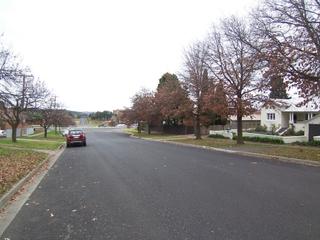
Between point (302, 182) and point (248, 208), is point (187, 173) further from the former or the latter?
point (248, 208)

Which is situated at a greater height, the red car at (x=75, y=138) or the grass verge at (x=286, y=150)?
the red car at (x=75, y=138)

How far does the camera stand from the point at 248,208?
8430mm

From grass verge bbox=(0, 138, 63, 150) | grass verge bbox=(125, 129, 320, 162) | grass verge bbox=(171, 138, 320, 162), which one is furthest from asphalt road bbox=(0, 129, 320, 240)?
grass verge bbox=(0, 138, 63, 150)

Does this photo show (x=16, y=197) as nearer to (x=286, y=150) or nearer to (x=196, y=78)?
(x=286, y=150)

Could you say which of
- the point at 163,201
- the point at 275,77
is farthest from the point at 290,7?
the point at 163,201

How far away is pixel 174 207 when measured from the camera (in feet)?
28.4

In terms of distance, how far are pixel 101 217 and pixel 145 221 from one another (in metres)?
0.92

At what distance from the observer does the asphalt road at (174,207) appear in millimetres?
6781

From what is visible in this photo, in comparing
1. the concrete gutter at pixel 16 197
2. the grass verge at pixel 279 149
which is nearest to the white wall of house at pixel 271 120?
the grass verge at pixel 279 149

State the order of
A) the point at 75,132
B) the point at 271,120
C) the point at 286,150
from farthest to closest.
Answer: the point at 271,120
the point at 75,132
the point at 286,150

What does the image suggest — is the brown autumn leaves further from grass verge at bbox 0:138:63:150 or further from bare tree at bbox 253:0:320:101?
grass verge at bbox 0:138:63:150

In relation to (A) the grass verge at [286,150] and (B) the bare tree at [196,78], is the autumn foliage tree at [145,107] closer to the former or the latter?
(B) the bare tree at [196,78]

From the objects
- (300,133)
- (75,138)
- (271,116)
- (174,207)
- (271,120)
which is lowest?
(174,207)

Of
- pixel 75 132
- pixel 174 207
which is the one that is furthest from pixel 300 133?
pixel 174 207
